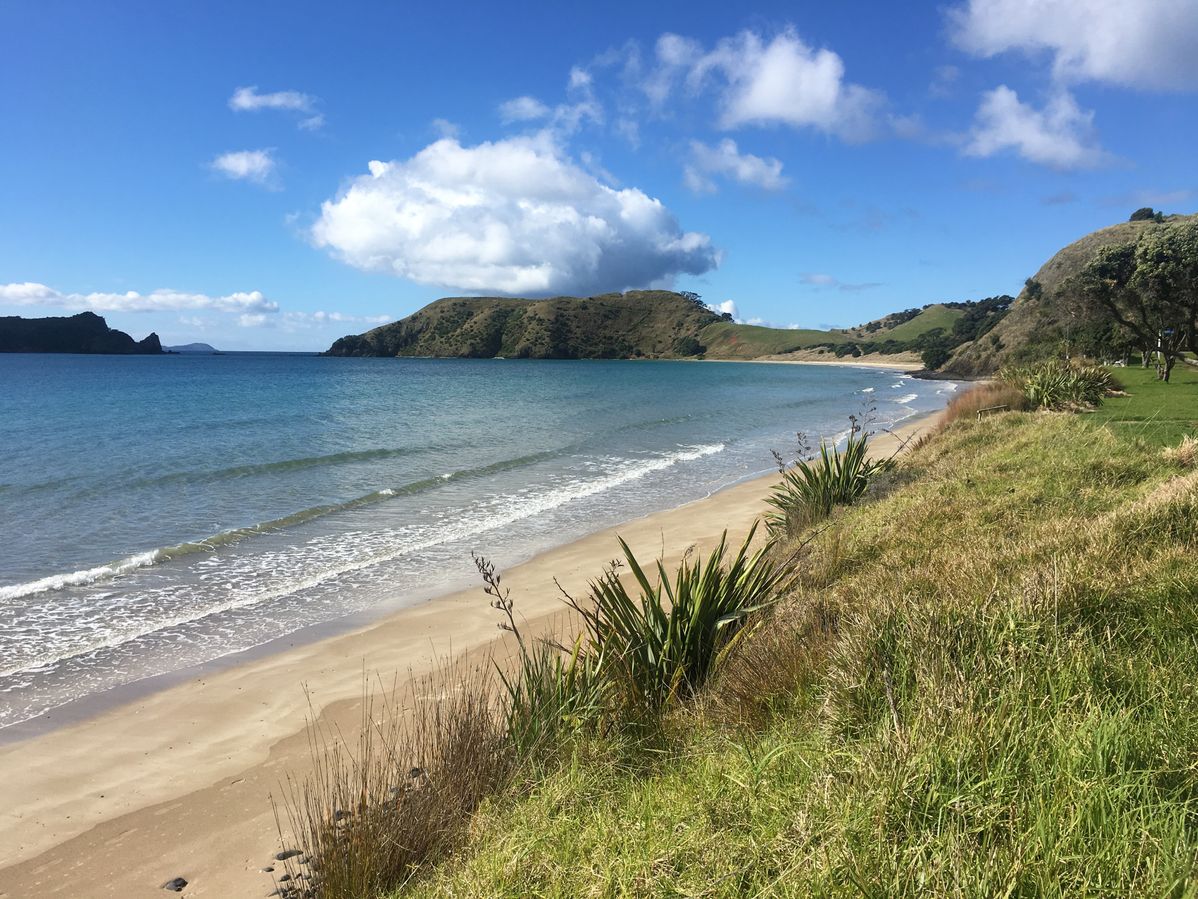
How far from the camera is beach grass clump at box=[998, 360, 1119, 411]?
61.9 feet

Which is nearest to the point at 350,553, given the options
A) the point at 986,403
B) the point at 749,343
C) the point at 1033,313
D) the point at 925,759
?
the point at 925,759

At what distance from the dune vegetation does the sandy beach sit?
44.8 inches

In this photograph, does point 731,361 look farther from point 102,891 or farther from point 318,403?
point 102,891

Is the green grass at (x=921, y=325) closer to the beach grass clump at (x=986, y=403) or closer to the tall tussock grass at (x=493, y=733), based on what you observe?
the beach grass clump at (x=986, y=403)

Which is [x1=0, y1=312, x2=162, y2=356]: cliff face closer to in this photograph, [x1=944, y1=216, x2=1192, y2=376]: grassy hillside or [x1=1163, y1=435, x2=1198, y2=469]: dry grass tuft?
[x1=944, y1=216, x2=1192, y2=376]: grassy hillside

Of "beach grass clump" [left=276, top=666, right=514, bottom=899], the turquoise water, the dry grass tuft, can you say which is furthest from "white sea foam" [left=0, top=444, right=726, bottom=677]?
the dry grass tuft

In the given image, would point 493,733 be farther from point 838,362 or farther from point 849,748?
point 838,362

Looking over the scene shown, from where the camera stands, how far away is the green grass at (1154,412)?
13000 mm

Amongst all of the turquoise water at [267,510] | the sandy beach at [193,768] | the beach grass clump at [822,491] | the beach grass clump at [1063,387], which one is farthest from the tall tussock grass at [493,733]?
the beach grass clump at [1063,387]

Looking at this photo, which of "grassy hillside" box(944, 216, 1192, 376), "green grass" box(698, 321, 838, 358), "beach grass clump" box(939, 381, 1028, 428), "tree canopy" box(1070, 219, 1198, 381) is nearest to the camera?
"beach grass clump" box(939, 381, 1028, 428)

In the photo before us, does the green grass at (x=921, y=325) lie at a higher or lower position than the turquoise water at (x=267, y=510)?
higher

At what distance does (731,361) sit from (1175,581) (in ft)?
599

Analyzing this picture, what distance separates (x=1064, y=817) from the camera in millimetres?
2354

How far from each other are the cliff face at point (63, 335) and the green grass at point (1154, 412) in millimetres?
202741
